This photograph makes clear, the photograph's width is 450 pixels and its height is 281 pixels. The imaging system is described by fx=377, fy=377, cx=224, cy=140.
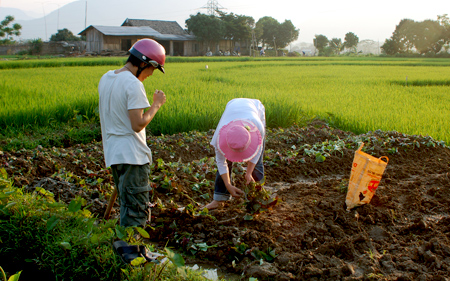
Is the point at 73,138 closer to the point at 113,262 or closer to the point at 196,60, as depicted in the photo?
the point at 113,262

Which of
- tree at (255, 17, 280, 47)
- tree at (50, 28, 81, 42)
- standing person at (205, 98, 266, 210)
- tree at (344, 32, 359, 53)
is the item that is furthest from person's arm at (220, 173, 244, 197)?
tree at (344, 32, 359, 53)

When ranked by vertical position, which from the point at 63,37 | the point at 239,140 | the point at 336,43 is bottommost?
the point at 239,140

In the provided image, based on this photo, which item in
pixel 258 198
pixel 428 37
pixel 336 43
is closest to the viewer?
pixel 258 198

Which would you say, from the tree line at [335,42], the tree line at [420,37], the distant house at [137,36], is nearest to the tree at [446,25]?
the tree line at [420,37]

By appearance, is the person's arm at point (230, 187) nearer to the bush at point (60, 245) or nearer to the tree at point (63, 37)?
the bush at point (60, 245)

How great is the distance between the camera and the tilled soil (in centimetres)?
248

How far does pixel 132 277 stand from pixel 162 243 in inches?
31.9

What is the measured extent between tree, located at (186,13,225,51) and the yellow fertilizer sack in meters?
36.1

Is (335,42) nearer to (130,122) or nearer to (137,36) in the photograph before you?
(137,36)

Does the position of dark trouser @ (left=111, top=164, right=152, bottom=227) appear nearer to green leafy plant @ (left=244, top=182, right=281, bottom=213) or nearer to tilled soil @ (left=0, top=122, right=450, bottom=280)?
tilled soil @ (left=0, top=122, right=450, bottom=280)

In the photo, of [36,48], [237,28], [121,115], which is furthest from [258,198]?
[237,28]

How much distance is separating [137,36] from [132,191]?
108 ft

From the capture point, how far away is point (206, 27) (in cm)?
3738

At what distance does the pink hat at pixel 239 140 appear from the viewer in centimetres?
248
